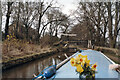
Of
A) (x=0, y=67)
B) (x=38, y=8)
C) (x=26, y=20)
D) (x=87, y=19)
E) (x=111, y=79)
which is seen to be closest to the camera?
(x=111, y=79)

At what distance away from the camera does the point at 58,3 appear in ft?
52.8

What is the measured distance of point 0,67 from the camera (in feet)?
14.6

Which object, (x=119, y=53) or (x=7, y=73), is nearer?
(x=7, y=73)

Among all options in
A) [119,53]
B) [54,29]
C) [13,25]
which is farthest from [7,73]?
[54,29]

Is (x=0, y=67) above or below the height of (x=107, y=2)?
below

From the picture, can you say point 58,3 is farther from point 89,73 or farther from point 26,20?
point 89,73

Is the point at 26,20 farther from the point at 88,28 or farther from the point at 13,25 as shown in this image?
the point at 88,28

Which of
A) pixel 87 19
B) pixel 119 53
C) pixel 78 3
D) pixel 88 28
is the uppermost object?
pixel 78 3

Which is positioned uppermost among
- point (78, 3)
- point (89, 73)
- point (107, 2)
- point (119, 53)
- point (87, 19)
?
point (78, 3)

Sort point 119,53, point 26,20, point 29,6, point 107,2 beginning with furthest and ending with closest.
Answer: point 26,20 < point 29,6 < point 107,2 < point 119,53

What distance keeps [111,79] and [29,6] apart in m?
17.4

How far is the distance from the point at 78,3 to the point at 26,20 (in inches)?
355

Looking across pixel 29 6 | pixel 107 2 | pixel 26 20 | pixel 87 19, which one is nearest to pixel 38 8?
pixel 29 6

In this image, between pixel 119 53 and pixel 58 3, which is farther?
pixel 58 3
